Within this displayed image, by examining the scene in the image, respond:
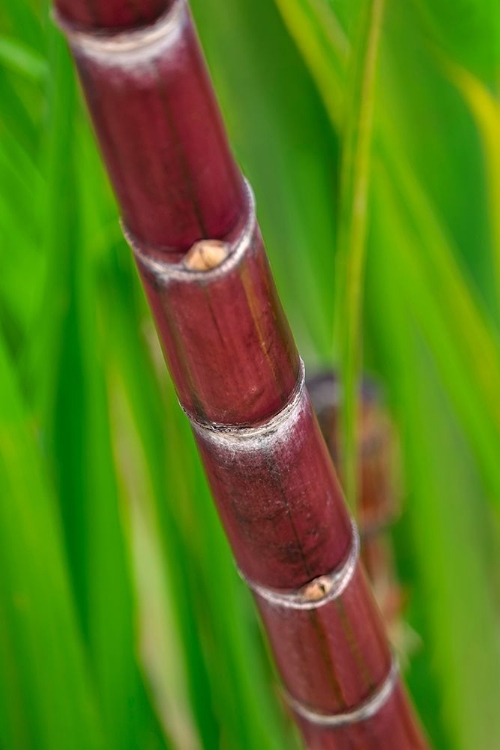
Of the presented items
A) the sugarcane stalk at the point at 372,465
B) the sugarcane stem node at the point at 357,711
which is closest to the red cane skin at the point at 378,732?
the sugarcane stem node at the point at 357,711

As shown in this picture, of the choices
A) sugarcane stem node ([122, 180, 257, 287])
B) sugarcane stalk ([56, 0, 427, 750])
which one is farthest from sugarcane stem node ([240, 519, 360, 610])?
sugarcane stem node ([122, 180, 257, 287])

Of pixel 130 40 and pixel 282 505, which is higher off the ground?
pixel 130 40

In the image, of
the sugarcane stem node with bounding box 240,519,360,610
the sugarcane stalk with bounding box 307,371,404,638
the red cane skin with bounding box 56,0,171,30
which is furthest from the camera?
the sugarcane stalk with bounding box 307,371,404,638

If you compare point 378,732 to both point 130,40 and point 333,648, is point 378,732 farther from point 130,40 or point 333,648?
point 130,40

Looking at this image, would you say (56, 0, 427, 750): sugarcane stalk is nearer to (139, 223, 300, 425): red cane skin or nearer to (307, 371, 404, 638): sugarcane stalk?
(139, 223, 300, 425): red cane skin

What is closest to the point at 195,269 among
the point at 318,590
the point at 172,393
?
the point at 318,590

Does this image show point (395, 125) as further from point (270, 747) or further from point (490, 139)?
point (270, 747)

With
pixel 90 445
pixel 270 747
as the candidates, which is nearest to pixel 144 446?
pixel 90 445
